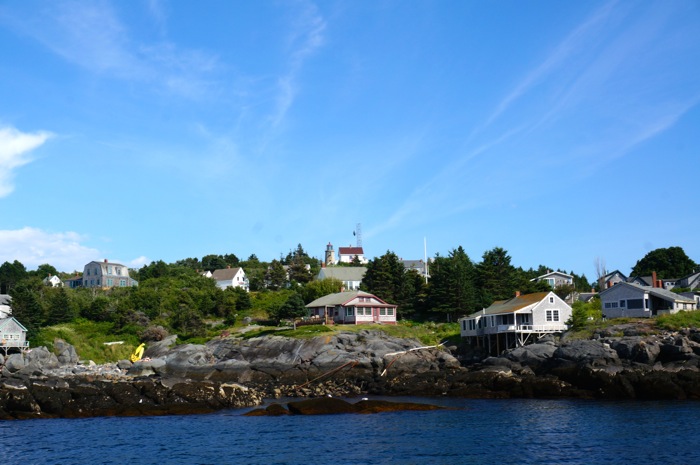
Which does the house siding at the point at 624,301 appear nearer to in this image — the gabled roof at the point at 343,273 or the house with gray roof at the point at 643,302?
the house with gray roof at the point at 643,302

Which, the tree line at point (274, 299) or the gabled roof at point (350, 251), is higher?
the gabled roof at point (350, 251)

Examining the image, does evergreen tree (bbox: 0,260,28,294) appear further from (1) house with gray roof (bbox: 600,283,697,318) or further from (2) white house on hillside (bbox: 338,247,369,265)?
(1) house with gray roof (bbox: 600,283,697,318)

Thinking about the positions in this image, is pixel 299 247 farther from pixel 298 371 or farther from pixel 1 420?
pixel 1 420

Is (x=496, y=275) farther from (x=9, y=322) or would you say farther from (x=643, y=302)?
(x=9, y=322)

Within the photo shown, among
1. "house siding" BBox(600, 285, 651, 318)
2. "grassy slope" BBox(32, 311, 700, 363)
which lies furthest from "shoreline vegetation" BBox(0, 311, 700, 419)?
"house siding" BBox(600, 285, 651, 318)

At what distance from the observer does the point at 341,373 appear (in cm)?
5462

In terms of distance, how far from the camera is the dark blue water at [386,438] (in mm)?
27156

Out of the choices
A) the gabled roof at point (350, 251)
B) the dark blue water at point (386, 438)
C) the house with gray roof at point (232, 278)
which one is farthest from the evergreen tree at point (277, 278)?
the dark blue water at point (386, 438)

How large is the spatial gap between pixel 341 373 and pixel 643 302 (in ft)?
101

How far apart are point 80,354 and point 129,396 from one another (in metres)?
35.8

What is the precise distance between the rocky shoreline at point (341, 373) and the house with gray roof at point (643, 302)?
8227mm

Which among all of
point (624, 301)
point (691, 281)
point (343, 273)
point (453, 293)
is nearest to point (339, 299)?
point (453, 293)

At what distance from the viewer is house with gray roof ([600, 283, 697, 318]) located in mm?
64188

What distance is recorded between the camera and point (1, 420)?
38219mm
